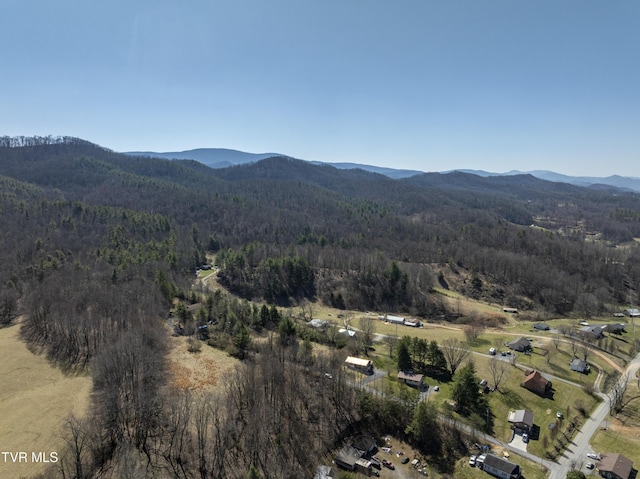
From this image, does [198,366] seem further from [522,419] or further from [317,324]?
[522,419]

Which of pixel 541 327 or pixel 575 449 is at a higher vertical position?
pixel 575 449

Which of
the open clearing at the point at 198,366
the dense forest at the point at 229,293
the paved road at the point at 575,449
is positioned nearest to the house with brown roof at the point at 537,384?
the paved road at the point at 575,449

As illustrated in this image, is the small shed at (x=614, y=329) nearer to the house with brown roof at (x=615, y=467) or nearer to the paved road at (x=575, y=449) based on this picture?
the paved road at (x=575, y=449)

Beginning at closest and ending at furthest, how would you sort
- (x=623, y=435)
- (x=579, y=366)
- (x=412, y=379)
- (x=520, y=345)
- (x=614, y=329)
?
(x=623, y=435), (x=412, y=379), (x=579, y=366), (x=520, y=345), (x=614, y=329)

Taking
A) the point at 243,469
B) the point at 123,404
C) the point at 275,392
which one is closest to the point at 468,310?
the point at 275,392

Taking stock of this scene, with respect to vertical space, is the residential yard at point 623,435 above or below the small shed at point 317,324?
below

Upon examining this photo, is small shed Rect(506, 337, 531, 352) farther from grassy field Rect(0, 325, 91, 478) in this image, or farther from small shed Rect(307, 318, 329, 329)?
grassy field Rect(0, 325, 91, 478)

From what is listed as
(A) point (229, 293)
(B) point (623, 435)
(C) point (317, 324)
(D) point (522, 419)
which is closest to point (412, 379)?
(D) point (522, 419)

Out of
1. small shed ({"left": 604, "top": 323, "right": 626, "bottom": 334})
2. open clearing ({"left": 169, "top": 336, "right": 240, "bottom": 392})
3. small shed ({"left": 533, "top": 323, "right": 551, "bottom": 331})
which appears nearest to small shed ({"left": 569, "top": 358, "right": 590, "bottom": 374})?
small shed ({"left": 533, "top": 323, "right": 551, "bottom": 331})
